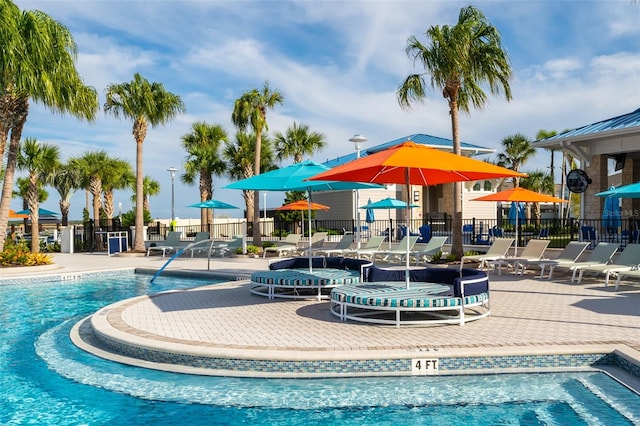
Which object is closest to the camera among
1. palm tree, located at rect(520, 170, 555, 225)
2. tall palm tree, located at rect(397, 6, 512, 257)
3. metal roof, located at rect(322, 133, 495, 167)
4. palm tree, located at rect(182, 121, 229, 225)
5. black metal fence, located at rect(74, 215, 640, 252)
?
tall palm tree, located at rect(397, 6, 512, 257)

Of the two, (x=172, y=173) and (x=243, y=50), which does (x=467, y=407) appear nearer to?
(x=243, y=50)

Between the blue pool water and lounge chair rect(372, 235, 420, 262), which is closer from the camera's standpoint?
the blue pool water

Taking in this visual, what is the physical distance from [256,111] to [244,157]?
9.25 m

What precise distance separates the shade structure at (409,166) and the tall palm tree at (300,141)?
67.8ft

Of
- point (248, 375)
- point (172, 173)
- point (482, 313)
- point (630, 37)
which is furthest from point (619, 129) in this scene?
point (172, 173)

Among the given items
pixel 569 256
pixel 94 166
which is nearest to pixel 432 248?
pixel 569 256

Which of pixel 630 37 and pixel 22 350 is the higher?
pixel 630 37

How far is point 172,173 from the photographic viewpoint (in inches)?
1341

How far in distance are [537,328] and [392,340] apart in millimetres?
2169

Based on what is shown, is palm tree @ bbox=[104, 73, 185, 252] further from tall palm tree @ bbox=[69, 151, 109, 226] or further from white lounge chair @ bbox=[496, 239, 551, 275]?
white lounge chair @ bbox=[496, 239, 551, 275]

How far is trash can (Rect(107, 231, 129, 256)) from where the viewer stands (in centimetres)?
2373

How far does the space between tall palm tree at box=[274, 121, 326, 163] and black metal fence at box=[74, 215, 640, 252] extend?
13.1ft

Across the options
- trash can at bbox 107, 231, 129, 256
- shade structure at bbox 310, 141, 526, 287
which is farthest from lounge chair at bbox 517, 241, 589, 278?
trash can at bbox 107, 231, 129, 256

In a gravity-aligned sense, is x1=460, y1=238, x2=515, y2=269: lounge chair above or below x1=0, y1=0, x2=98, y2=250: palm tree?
below
